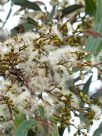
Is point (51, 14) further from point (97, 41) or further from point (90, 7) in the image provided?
point (97, 41)

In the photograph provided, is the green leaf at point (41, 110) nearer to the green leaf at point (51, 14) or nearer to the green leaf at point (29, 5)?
the green leaf at point (51, 14)

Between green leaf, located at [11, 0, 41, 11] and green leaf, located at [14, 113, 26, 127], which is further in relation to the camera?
green leaf, located at [11, 0, 41, 11]

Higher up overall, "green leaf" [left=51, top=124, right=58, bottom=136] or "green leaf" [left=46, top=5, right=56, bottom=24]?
"green leaf" [left=46, top=5, right=56, bottom=24]

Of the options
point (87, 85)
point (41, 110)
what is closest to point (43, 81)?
point (41, 110)

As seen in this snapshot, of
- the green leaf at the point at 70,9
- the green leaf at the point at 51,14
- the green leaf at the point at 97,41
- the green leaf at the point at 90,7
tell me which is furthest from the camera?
the green leaf at the point at 70,9

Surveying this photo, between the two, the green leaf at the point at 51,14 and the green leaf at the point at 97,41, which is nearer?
the green leaf at the point at 97,41

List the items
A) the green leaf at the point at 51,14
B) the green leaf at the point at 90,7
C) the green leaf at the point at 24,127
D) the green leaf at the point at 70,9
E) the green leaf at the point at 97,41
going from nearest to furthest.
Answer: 1. the green leaf at the point at 24,127
2. the green leaf at the point at 97,41
3. the green leaf at the point at 51,14
4. the green leaf at the point at 90,7
5. the green leaf at the point at 70,9

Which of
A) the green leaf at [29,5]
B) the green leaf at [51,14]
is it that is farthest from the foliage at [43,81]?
the green leaf at [29,5]

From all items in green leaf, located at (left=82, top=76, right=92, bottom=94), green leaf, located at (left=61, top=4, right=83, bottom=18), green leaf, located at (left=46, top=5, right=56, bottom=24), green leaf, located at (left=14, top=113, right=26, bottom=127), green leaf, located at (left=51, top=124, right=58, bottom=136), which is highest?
green leaf, located at (left=61, top=4, right=83, bottom=18)

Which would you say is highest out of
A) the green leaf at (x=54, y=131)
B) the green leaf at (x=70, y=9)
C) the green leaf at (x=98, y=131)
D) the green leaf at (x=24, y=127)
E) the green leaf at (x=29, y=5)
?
the green leaf at (x=29, y=5)

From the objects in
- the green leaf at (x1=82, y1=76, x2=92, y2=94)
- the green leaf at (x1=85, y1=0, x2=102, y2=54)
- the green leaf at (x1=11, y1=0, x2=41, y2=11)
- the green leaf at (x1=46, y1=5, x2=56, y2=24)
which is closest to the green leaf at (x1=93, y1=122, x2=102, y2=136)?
the green leaf at (x1=82, y1=76, x2=92, y2=94)

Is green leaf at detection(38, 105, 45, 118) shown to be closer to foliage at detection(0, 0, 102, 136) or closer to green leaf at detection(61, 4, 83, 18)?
foliage at detection(0, 0, 102, 136)
